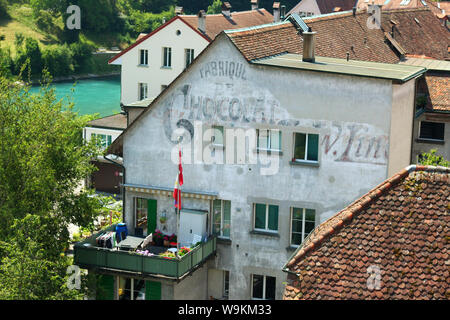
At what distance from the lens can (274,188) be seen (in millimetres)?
30641

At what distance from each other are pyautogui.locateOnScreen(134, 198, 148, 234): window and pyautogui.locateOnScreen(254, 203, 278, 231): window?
4.18 meters

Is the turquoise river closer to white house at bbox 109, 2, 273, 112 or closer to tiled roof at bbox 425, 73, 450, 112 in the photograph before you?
white house at bbox 109, 2, 273, 112

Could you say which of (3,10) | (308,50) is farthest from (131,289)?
(3,10)

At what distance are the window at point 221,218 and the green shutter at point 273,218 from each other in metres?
1.48

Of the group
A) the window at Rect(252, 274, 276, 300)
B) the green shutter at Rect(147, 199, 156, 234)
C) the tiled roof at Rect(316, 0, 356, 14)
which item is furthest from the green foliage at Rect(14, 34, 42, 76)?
the window at Rect(252, 274, 276, 300)

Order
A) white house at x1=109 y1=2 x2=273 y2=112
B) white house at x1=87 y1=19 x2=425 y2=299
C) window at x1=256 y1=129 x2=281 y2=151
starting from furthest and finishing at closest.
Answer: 1. white house at x1=109 y1=2 x2=273 y2=112
2. window at x1=256 y1=129 x2=281 y2=151
3. white house at x1=87 y1=19 x2=425 y2=299

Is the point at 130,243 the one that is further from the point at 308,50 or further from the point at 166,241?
the point at 308,50

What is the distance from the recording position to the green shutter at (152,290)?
29.7 meters

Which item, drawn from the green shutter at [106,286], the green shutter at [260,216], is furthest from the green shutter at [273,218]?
the green shutter at [106,286]

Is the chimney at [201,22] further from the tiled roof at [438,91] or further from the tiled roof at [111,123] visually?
the tiled roof at [438,91]

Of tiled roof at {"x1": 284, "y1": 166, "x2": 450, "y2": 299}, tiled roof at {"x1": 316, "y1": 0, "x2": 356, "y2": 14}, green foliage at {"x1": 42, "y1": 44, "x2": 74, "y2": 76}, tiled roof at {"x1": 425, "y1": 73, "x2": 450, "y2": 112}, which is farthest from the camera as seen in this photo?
green foliage at {"x1": 42, "y1": 44, "x2": 74, "y2": 76}

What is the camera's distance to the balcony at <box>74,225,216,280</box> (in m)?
29.2

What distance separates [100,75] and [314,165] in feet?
307

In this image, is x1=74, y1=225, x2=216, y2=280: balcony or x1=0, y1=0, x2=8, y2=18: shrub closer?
x1=74, y1=225, x2=216, y2=280: balcony
